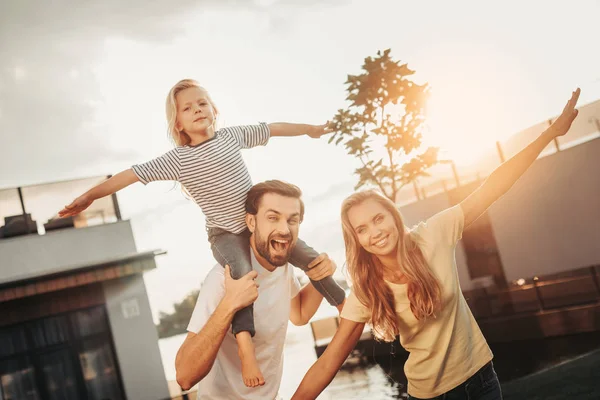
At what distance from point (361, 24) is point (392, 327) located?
11.4 m

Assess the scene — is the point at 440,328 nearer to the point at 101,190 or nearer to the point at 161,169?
the point at 161,169

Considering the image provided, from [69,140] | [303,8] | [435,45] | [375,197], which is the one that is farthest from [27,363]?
[375,197]

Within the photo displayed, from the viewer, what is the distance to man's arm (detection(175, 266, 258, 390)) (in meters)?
2.10

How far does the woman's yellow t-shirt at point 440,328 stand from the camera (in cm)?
236

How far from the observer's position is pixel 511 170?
2.43m

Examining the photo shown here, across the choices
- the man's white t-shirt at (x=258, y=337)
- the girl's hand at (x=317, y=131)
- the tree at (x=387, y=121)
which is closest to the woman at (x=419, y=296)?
the man's white t-shirt at (x=258, y=337)

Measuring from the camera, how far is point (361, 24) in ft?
42.3

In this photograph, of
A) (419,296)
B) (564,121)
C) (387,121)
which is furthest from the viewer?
(387,121)

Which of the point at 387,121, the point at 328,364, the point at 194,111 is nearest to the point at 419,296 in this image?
the point at 328,364

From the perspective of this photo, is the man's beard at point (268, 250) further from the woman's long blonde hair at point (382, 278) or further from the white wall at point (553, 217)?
the white wall at point (553, 217)

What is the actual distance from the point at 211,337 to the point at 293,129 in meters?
1.04

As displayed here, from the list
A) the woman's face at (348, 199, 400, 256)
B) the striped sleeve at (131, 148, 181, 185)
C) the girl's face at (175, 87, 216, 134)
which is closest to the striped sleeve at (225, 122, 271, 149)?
the girl's face at (175, 87, 216, 134)

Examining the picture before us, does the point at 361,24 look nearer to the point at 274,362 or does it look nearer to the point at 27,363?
the point at 27,363

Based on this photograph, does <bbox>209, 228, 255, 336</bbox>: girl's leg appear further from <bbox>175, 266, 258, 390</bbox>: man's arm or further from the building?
the building
